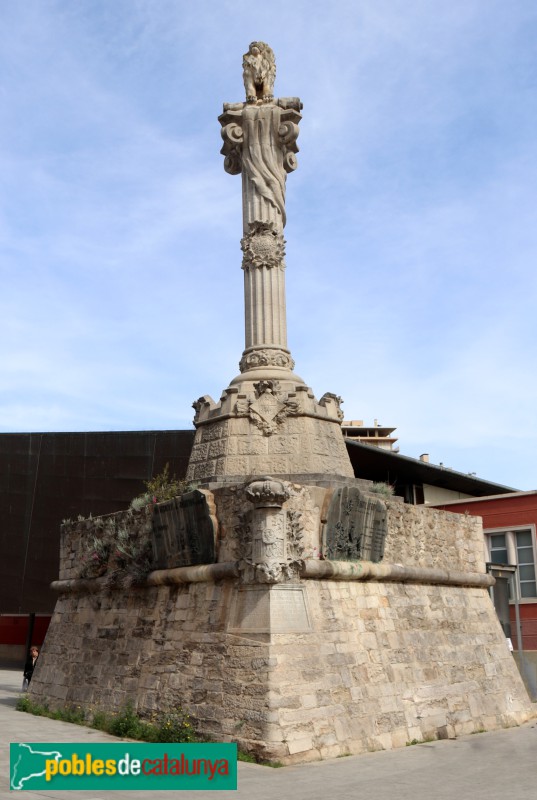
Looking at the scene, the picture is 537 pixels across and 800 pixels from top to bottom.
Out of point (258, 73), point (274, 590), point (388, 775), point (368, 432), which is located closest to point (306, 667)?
point (274, 590)

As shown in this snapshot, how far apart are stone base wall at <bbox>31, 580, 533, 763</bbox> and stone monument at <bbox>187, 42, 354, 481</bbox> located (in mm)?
1956

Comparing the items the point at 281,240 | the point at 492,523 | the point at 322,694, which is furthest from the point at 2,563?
the point at 322,694

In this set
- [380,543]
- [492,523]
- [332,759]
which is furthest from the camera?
[492,523]

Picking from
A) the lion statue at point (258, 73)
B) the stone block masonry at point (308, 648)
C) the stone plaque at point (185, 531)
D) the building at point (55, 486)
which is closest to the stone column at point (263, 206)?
the lion statue at point (258, 73)

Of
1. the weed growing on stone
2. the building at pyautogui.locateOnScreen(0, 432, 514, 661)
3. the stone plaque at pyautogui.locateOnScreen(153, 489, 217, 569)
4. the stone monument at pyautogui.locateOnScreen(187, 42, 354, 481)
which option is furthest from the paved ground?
the building at pyautogui.locateOnScreen(0, 432, 514, 661)

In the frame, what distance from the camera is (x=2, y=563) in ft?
80.7

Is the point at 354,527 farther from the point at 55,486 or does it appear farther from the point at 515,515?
the point at 55,486

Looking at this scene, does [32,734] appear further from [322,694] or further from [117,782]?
[322,694]

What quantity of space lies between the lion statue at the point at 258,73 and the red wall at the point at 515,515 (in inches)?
415

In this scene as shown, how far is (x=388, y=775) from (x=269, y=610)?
2119 millimetres

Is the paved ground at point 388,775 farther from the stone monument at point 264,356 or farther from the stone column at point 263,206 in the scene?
the stone column at point 263,206

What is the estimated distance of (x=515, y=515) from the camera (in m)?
18.8

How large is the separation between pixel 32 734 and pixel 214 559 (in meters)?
3.21

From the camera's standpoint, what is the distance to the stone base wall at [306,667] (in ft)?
29.8
